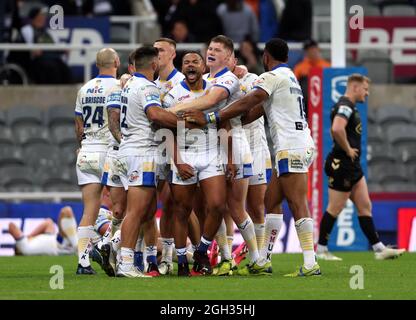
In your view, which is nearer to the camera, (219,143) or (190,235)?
(219,143)

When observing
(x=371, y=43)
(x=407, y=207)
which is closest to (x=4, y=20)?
(x=371, y=43)

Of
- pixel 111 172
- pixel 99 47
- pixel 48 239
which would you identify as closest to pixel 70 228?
pixel 48 239

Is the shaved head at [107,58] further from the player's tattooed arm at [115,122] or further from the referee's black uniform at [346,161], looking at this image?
the referee's black uniform at [346,161]

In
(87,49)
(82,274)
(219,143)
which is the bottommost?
(82,274)

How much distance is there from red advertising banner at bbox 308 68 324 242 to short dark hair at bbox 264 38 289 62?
5.66 metres

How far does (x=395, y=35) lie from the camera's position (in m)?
Answer: 24.0

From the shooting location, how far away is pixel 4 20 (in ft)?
78.5

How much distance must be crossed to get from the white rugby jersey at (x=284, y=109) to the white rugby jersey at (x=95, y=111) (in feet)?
6.24

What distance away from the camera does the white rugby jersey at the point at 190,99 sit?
13.5 m

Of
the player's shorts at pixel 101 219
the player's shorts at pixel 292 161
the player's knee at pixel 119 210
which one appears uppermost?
the player's shorts at pixel 292 161

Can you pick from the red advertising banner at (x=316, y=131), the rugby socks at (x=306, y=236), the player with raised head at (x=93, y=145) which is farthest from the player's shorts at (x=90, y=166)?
the red advertising banner at (x=316, y=131)
